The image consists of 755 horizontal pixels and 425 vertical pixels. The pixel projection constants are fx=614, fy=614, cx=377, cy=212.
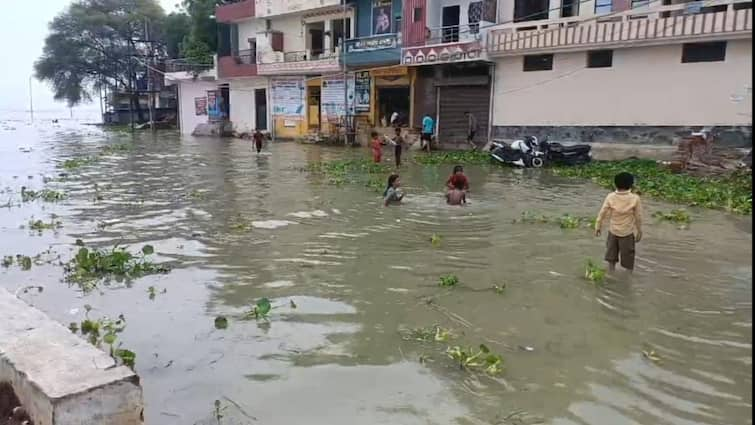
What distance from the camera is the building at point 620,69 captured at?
17.8 meters

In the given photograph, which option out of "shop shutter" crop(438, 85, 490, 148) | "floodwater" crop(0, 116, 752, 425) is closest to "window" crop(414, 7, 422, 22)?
"shop shutter" crop(438, 85, 490, 148)

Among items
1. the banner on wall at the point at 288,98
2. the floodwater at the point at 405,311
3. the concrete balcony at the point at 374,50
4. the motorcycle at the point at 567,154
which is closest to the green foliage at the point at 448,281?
the floodwater at the point at 405,311

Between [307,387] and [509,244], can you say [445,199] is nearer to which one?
[509,244]

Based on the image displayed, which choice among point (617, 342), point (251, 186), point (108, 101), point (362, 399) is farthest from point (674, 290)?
point (108, 101)

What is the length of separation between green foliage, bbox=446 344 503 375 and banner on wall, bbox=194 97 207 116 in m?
39.0

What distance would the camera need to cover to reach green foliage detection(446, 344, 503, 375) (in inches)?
181

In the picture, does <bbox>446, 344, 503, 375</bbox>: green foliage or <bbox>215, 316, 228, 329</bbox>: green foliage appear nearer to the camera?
<bbox>446, 344, 503, 375</bbox>: green foliage

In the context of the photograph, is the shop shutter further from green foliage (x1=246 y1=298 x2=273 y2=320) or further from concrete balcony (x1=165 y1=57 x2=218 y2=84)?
green foliage (x1=246 y1=298 x2=273 y2=320)

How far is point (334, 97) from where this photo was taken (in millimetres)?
30766

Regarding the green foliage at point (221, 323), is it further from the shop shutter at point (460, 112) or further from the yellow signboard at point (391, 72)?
the yellow signboard at point (391, 72)

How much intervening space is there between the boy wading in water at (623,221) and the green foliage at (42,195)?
11245 mm

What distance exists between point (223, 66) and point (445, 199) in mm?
27901

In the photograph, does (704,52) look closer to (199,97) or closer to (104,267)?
(104,267)

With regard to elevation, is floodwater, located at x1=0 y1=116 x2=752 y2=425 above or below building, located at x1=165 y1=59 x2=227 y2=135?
below
